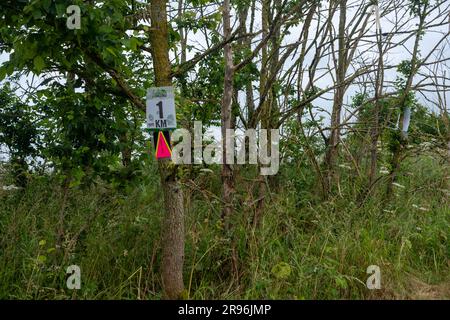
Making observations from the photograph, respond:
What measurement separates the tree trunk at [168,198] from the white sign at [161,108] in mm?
262

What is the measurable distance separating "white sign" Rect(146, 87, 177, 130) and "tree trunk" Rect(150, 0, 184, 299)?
0.26 meters

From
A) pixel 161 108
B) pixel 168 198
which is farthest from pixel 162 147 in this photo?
pixel 168 198

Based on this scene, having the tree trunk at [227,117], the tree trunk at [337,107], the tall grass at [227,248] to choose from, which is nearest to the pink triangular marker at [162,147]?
the tall grass at [227,248]

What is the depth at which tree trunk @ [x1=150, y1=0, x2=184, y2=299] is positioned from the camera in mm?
3346

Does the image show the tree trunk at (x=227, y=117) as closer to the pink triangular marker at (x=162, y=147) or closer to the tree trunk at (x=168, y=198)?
the tree trunk at (x=168, y=198)

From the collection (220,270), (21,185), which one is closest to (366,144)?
(220,270)

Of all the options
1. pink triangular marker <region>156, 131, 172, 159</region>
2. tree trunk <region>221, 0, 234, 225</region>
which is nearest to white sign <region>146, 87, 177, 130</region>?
pink triangular marker <region>156, 131, 172, 159</region>

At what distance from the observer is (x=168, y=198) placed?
3.38 m

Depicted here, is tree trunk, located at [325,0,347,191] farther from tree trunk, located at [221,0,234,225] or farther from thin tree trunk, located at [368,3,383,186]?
tree trunk, located at [221,0,234,225]

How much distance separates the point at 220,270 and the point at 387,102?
118 inches

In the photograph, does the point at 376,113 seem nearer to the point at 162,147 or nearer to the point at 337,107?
the point at 337,107

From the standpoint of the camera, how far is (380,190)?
5559mm

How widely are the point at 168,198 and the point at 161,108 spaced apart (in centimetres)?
67
